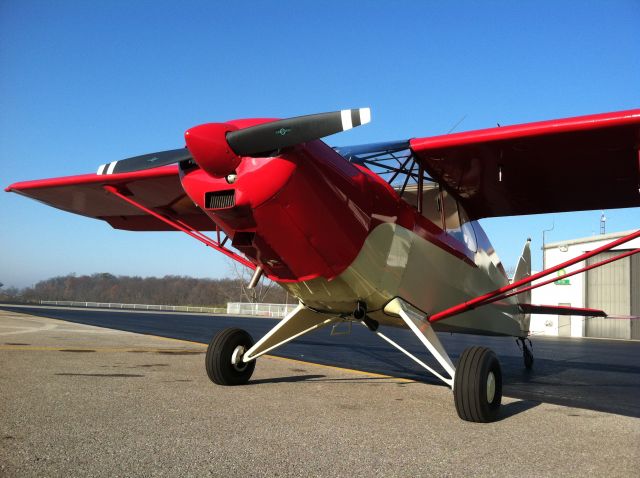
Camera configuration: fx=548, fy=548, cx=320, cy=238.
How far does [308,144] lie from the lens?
4.41 meters

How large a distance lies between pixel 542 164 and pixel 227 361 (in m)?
4.35

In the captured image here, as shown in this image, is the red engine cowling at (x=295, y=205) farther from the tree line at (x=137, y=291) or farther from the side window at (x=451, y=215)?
the tree line at (x=137, y=291)

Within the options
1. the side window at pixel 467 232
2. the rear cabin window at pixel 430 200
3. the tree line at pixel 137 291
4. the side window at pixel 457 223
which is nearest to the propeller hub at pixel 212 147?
the rear cabin window at pixel 430 200

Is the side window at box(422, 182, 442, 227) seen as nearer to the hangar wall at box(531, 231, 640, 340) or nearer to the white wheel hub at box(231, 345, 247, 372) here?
the white wheel hub at box(231, 345, 247, 372)

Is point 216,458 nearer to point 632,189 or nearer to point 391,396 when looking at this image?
point 391,396

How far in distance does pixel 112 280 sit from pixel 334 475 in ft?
481

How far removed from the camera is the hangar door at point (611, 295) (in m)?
29.9

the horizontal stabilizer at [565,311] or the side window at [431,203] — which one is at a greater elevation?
the side window at [431,203]

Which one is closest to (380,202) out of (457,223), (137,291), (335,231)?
(335,231)

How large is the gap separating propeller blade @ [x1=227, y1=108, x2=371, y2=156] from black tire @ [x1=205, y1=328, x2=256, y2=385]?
315 cm

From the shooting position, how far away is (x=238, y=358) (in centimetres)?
658

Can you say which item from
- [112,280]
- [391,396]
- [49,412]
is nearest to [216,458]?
[49,412]

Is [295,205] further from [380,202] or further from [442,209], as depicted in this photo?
[442,209]

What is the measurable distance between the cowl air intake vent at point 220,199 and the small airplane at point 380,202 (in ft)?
0.03
